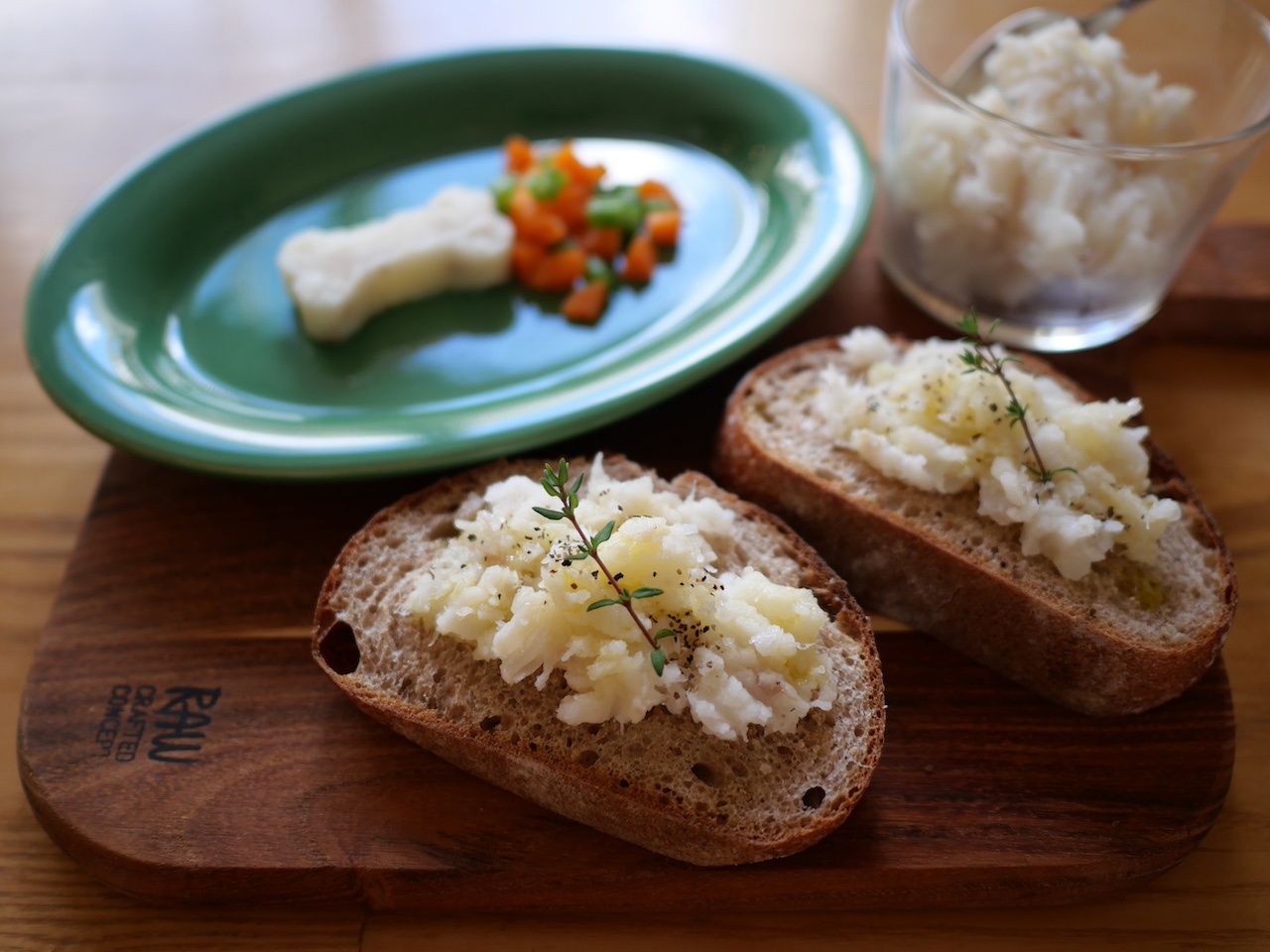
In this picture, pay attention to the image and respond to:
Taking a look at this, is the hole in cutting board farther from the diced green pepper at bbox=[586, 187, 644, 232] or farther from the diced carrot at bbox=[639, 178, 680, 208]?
the diced carrot at bbox=[639, 178, 680, 208]

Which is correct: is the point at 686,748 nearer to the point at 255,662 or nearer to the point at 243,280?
the point at 255,662

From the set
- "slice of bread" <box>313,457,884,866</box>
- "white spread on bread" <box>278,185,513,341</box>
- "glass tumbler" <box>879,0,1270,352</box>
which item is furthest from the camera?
"white spread on bread" <box>278,185,513,341</box>

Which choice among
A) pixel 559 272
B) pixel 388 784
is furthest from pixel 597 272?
pixel 388 784


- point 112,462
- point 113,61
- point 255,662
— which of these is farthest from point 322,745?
point 113,61

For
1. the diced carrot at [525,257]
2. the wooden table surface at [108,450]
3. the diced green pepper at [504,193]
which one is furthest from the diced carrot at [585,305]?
the wooden table surface at [108,450]

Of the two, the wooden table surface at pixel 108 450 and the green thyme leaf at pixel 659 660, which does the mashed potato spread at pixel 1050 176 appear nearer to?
the wooden table surface at pixel 108 450

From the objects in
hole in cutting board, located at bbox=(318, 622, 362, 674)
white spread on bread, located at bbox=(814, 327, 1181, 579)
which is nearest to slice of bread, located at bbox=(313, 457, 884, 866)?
hole in cutting board, located at bbox=(318, 622, 362, 674)
